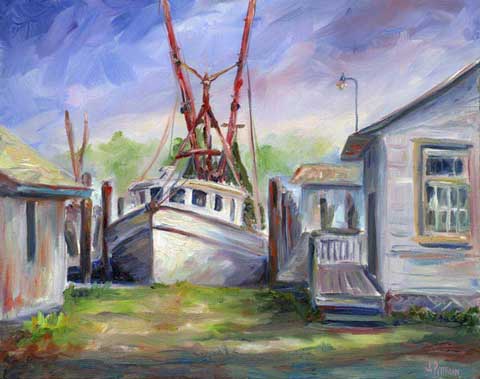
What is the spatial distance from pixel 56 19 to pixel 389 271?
5438 millimetres

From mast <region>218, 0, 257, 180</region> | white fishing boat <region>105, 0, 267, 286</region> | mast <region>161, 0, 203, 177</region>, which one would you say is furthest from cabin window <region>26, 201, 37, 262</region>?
white fishing boat <region>105, 0, 267, 286</region>

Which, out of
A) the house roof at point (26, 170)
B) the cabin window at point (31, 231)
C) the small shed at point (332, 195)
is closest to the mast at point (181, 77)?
the house roof at point (26, 170)

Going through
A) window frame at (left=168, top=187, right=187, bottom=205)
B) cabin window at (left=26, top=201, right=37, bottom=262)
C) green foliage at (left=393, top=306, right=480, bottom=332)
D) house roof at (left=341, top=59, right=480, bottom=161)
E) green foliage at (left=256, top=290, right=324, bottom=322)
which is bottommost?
green foliage at (left=256, top=290, right=324, bottom=322)

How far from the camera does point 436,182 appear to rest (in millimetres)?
8828

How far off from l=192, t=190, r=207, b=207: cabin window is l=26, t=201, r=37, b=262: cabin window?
5655 mm

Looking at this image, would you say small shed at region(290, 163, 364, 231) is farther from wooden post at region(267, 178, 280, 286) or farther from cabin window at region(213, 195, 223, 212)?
→ wooden post at region(267, 178, 280, 286)

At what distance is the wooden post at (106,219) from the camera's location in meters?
13.6

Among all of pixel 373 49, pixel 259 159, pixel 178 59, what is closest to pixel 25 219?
pixel 178 59

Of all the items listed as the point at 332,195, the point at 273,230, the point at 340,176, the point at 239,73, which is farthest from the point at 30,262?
the point at 332,195

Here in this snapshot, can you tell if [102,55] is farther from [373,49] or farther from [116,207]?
[116,207]

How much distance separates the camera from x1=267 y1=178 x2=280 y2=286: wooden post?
11820mm

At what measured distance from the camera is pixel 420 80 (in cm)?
767
